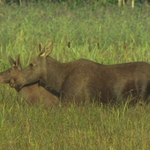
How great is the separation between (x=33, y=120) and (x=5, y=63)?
3862mm

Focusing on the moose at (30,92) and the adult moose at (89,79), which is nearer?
the adult moose at (89,79)

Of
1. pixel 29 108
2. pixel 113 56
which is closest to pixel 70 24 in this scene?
pixel 113 56

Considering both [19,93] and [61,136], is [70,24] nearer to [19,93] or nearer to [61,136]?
[19,93]

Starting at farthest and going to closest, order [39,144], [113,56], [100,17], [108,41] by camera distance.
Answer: [100,17] < [108,41] < [113,56] < [39,144]

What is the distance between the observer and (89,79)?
9.81 meters

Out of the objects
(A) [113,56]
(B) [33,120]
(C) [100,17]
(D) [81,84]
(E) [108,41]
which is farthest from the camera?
(C) [100,17]

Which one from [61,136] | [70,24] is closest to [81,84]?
[61,136]

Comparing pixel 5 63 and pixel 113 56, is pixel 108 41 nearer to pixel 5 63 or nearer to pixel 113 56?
pixel 113 56

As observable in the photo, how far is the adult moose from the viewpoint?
31.7 feet

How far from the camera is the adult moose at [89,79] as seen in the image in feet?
31.7

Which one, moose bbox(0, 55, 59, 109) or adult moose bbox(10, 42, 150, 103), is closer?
adult moose bbox(10, 42, 150, 103)

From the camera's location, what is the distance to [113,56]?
42.1ft

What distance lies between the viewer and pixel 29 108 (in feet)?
29.8

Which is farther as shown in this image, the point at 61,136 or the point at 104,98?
the point at 104,98
